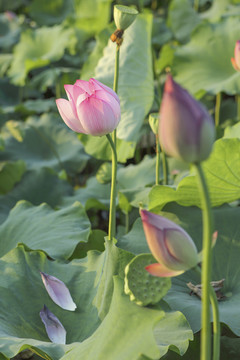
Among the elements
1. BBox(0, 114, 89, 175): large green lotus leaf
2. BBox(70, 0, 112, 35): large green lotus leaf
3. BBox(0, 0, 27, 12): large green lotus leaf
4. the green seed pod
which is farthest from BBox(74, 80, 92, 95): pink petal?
BBox(0, 0, 27, 12): large green lotus leaf

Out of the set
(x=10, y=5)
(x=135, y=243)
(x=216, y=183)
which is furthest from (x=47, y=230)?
(x=10, y=5)

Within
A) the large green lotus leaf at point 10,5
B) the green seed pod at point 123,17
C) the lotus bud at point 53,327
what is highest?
the green seed pod at point 123,17

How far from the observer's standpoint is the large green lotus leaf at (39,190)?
6.31 feet

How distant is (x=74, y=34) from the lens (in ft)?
8.97

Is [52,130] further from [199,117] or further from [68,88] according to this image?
[199,117]

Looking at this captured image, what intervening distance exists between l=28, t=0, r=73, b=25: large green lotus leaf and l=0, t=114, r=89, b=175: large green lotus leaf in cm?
156

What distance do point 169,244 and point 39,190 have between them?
142 centimetres

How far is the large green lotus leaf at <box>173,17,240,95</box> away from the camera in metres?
2.02

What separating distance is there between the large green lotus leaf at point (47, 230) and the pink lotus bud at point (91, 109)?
44cm

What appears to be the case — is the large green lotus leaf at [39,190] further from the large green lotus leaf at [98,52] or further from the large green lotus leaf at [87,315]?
the large green lotus leaf at [87,315]

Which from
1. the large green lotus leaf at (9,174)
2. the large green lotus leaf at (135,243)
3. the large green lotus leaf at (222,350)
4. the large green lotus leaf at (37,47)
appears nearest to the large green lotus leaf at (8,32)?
the large green lotus leaf at (37,47)

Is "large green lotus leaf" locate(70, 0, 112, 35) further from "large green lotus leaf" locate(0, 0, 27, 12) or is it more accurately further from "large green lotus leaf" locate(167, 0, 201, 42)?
"large green lotus leaf" locate(0, 0, 27, 12)

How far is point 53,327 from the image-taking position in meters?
1.00

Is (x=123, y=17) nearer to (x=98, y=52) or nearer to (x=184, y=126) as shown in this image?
(x=184, y=126)
